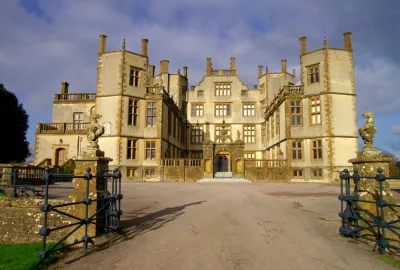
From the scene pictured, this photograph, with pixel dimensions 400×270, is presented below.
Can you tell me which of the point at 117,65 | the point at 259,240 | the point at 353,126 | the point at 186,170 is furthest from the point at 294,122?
the point at 259,240

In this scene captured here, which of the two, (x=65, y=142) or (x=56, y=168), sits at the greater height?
(x=65, y=142)

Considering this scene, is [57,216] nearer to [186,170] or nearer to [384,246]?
[384,246]

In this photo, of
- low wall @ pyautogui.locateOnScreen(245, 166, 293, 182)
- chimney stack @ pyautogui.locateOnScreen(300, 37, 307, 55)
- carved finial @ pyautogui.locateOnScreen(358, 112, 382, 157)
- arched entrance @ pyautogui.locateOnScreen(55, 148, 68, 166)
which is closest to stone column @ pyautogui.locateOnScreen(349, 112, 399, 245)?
carved finial @ pyautogui.locateOnScreen(358, 112, 382, 157)

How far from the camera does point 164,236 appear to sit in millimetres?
7234

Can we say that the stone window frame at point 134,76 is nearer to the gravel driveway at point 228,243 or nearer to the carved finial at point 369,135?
the gravel driveway at point 228,243

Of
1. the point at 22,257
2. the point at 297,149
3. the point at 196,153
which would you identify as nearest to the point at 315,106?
the point at 297,149

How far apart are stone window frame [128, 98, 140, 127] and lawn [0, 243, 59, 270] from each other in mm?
22928

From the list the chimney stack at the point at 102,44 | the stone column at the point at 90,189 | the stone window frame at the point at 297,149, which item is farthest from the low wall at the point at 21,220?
the stone window frame at the point at 297,149

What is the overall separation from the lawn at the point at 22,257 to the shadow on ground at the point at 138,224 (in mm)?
429

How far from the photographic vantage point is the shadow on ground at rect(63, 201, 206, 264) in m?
6.58

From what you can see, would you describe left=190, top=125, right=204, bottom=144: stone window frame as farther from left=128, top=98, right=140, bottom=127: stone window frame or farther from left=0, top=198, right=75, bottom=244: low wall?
left=0, top=198, right=75, bottom=244: low wall

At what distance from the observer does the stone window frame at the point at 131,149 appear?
96.3ft

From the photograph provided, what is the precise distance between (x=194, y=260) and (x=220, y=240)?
55.4 inches

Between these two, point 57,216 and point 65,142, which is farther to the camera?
point 65,142
